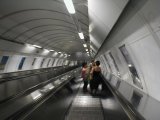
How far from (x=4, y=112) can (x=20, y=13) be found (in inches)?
258

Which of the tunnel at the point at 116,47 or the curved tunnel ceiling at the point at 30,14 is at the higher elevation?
the curved tunnel ceiling at the point at 30,14

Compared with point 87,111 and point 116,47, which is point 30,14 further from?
point 87,111

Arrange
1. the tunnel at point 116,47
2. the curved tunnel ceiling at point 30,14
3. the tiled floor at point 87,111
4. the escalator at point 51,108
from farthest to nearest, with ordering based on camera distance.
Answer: the curved tunnel ceiling at point 30,14 → the tiled floor at point 87,111 → the escalator at point 51,108 → the tunnel at point 116,47

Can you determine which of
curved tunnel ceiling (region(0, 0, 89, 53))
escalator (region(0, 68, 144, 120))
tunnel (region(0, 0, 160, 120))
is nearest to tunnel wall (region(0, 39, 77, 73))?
tunnel (region(0, 0, 160, 120))

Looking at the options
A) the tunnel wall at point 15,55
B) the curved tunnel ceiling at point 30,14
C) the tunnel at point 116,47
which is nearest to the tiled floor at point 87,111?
the tunnel at point 116,47

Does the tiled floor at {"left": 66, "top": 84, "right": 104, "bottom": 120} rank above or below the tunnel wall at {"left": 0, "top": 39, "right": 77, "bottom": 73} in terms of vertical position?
below

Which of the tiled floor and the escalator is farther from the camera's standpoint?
the tiled floor

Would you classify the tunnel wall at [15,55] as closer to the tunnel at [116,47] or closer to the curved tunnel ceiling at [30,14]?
Answer: the tunnel at [116,47]

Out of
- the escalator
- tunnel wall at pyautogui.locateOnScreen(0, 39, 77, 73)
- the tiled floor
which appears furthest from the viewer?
tunnel wall at pyautogui.locateOnScreen(0, 39, 77, 73)

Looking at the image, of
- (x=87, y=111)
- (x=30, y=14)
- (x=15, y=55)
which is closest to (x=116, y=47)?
(x=87, y=111)

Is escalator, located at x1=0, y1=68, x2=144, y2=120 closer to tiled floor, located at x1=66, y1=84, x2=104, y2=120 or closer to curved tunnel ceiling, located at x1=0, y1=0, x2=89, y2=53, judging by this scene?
tiled floor, located at x1=66, y1=84, x2=104, y2=120

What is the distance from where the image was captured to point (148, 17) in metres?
3.45

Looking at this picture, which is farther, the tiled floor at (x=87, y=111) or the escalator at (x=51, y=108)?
the tiled floor at (x=87, y=111)

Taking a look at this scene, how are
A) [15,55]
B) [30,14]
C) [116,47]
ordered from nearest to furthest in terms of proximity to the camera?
[116,47] → [30,14] → [15,55]
